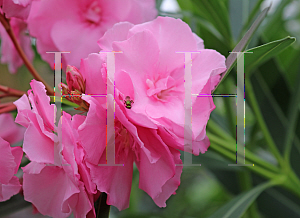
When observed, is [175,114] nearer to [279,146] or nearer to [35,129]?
[35,129]

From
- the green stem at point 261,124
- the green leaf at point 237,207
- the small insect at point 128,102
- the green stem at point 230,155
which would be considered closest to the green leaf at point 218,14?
the green stem at point 261,124

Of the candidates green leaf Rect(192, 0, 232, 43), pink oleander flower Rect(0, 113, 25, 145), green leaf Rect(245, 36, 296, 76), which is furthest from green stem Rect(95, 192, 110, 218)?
green leaf Rect(192, 0, 232, 43)

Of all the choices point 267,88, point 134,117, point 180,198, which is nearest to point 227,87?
point 267,88

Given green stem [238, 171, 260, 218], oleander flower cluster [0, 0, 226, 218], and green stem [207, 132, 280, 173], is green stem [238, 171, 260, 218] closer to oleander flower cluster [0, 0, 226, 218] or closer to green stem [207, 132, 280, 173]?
green stem [207, 132, 280, 173]

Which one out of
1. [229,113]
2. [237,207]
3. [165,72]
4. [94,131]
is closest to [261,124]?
[229,113]

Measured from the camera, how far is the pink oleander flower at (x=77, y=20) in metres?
0.58

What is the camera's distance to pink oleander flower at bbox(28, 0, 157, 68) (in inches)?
22.7

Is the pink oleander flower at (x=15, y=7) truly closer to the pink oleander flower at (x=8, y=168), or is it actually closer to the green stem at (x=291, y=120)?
the pink oleander flower at (x=8, y=168)

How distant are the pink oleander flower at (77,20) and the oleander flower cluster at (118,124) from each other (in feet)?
0.38

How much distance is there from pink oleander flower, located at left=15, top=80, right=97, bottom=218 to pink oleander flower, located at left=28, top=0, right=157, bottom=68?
209mm

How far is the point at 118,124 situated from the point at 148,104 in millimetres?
61

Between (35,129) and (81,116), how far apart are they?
0.07m

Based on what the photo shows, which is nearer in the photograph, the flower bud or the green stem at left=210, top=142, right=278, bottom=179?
the flower bud

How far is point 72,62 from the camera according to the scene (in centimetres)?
57
